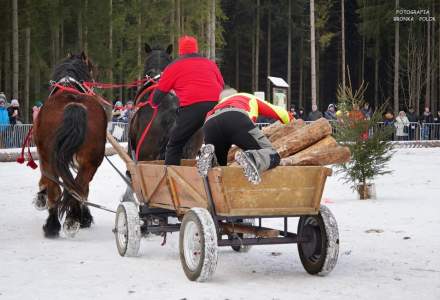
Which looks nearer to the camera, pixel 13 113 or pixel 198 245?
pixel 198 245

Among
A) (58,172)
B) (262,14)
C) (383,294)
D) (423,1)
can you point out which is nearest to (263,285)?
(383,294)

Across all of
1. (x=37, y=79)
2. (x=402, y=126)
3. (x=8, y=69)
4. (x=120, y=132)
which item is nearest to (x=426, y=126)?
(x=402, y=126)

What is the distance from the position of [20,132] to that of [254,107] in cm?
1851

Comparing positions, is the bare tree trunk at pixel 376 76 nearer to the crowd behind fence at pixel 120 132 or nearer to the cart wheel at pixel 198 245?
the crowd behind fence at pixel 120 132

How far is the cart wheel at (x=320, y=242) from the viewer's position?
6.94 metres

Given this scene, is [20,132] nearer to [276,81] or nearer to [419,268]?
[276,81]

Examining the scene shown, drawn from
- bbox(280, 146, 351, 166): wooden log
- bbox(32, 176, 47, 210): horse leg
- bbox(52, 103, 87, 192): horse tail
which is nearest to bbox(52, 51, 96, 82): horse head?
bbox(52, 103, 87, 192): horse tail

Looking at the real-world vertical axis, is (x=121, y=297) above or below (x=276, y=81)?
below

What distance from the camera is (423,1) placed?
4497cm

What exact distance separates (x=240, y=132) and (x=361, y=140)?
264 inches

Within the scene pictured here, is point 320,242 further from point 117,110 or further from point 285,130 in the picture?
point 117,110

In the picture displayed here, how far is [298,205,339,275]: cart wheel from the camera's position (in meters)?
6.94

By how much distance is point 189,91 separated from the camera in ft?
27.1

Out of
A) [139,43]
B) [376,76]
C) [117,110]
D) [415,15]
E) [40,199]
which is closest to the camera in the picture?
[40,199]
